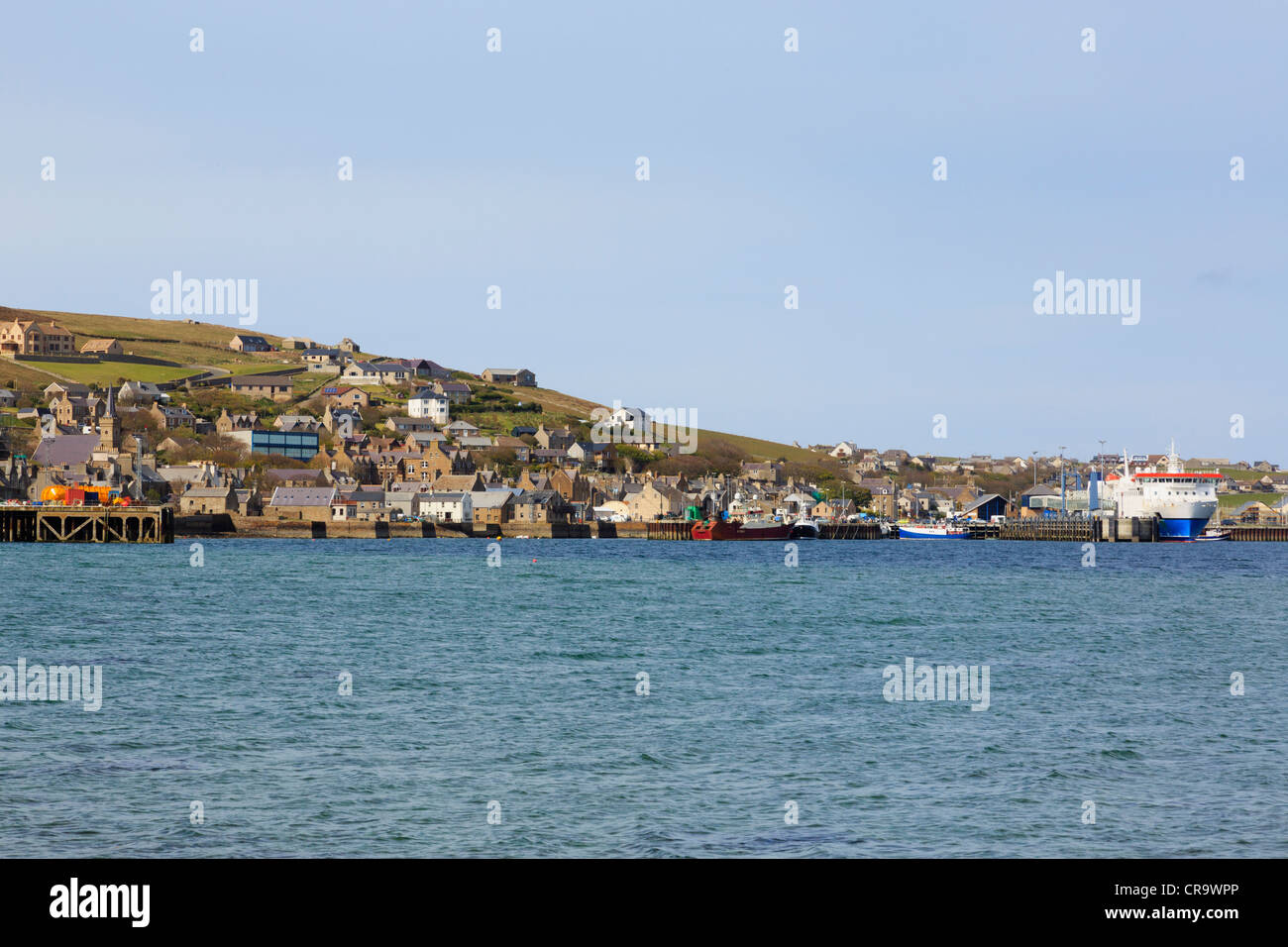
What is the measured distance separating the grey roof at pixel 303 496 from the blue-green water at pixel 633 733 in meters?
105

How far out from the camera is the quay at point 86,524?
13225cm

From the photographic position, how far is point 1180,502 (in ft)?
589

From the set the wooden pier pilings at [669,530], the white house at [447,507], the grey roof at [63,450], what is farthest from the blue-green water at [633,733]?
the wooden pier pilings at [669,530]

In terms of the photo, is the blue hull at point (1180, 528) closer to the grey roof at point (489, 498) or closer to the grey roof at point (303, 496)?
the grey roof at point (489, 498)

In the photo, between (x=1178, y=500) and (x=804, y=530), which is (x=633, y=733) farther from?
(x=1178, y=500)

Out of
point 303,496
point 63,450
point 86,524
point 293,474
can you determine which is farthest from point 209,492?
point 63,450

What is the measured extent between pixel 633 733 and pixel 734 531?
157 meters

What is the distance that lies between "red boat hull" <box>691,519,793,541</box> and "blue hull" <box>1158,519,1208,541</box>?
5198 cm

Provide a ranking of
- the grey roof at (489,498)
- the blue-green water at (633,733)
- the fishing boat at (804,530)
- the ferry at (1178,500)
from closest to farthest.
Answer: the blue-green water at (633,733) → the grey roof at (489,498) → the ferry at (1178,500) → the fishing boat at (804,530)

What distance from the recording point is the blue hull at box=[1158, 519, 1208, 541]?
179500mm

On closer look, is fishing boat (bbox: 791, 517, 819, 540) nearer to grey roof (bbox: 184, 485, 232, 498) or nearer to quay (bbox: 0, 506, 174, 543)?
grey roof (bbox: 184, 485, 232, 498)
